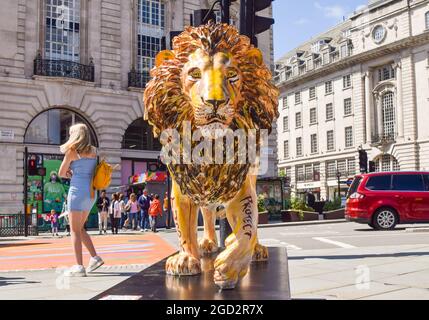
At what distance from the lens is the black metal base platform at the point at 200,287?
2.41m

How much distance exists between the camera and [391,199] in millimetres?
15727

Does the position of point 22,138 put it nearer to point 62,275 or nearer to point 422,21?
point 62,275

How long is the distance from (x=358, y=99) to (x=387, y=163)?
7.77 metres

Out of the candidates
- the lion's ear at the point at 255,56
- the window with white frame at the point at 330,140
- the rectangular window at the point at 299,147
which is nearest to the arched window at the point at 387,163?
the window with white frame at the point at 330,140

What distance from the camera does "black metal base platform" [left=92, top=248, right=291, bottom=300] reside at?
2414mm

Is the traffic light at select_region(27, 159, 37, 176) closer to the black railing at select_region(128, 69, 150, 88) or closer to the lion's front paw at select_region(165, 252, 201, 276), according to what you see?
the black railing at select_region(128, 69, 150, 88)

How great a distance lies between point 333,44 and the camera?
190 feet

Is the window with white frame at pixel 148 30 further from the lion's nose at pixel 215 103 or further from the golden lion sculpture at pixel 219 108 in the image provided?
the lion's nose at pixel 215 103

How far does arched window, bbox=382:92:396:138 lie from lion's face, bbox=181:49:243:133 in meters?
48.0

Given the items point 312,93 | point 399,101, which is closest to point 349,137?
point 399,101

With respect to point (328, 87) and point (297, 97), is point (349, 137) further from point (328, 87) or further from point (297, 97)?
point (297, 97)

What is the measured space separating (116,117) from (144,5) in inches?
278

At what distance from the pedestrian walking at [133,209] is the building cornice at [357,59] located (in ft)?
71.9

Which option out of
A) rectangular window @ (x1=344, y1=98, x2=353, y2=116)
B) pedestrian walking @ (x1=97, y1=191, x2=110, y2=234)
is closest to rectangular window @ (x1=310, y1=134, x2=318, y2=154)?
rectangular window @ (x1=344, y1=98, x2=353, y2=116)
